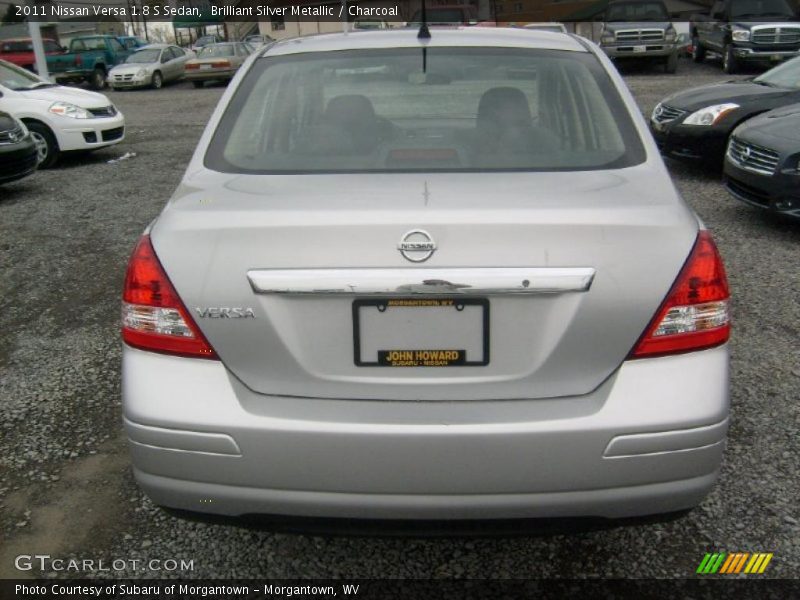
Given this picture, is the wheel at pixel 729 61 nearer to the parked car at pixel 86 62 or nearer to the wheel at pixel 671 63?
the wheel at pixel 671 63

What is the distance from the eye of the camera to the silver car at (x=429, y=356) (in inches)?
81.7

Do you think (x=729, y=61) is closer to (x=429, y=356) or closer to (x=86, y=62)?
(x=429, y=356)

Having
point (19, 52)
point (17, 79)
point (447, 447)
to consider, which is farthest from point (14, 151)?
point (19, 52)

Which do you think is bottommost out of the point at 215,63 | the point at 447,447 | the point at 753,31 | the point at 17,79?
the point at 215,63

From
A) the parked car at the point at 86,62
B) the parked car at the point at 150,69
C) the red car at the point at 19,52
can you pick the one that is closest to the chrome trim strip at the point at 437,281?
the parked car at the point at 150,69

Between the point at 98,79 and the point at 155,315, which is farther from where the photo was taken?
the point at 98,79

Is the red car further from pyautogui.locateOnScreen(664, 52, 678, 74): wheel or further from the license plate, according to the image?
the license plate

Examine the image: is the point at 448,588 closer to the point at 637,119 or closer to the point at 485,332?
the point at 485,332

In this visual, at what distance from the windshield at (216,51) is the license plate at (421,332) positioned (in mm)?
26072

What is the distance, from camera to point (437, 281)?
203cm

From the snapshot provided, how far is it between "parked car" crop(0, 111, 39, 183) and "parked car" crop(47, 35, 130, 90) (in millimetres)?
21065

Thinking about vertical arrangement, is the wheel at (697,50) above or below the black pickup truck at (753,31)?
below

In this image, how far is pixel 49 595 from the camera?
262 cm

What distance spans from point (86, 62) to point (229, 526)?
2981cm
